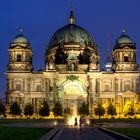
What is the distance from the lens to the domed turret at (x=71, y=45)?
6762 inches

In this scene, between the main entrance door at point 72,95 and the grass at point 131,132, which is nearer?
the grass at point 131,132

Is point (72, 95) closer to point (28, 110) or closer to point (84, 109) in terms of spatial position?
point (84, 109)

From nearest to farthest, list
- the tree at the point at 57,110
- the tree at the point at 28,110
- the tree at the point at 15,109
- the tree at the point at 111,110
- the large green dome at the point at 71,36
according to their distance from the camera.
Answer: the tree at the point at 15,109, the tree at the point at 57,110, the tree at the point at 28,110, the tree at the point at 111,110, the large green dome at the point at 71,36

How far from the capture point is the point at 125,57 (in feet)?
541

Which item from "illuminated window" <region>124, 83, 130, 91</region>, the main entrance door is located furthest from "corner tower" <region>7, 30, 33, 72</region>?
"illuminated window" <region>124, 83, 130, 91</region>

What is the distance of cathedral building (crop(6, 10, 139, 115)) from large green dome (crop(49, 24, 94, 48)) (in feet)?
38.2

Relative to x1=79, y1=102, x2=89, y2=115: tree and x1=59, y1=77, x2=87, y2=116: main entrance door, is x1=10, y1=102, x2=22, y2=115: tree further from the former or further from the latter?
x1=59, y1=77, x2=87, y2=116: main entrance door

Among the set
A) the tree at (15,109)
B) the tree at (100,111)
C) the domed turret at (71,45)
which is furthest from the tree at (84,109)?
the domed turret at (71,45)

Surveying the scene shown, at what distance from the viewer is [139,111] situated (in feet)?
488

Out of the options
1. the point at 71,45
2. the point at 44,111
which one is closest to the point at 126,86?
the point at 71,45

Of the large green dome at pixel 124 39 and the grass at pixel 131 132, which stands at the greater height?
the large green dome at pixel 124 39

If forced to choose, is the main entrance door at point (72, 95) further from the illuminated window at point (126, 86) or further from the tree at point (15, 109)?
the tree at point (15, 109)

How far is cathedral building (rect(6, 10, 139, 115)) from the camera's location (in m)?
159

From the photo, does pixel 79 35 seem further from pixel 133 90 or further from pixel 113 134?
pixel 113 134
